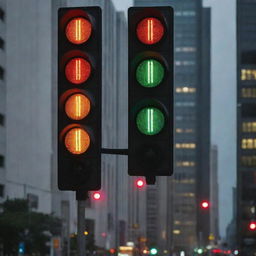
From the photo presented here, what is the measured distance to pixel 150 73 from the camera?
8469 mm

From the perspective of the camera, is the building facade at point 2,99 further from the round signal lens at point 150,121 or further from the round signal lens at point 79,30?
the round signal lens at point 150,121

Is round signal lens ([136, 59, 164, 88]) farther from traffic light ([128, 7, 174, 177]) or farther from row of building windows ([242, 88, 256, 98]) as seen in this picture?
row of building windows ([242, 88, 256, 98])

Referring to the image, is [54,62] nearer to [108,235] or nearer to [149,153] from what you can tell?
[108,235]

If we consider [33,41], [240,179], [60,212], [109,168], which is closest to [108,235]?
[109,168]

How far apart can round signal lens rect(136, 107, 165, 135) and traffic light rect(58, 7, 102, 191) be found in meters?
0.40

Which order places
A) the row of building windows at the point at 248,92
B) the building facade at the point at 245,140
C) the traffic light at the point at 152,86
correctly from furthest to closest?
the row of building windows at the point at 248,92 < the building facade at the point at 245,140 < the traffic light at the point at 152,86

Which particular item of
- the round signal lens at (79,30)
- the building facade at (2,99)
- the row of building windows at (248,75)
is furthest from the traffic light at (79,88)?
the row of building windows at (248,75)

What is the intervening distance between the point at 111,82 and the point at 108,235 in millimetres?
32041

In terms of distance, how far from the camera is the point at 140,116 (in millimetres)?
8469

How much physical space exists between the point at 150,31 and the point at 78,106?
3.17 ft

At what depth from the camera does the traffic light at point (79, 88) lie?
8516 millimetres

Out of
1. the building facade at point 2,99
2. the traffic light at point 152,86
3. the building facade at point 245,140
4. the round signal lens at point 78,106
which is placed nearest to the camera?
the traffic light at point 152,86

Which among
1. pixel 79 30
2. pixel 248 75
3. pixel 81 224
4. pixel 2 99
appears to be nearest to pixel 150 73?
pixel 79 30

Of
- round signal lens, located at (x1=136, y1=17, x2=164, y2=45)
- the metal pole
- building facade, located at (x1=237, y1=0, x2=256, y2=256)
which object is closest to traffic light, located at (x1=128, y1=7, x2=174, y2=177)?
round signal lens, located at (x1=136, y1=17, x2=164, y2=45)
